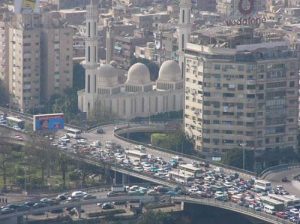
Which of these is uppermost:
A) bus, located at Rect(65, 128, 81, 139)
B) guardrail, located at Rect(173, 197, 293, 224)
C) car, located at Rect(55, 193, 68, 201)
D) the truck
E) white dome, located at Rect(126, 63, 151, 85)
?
white dome, located at Rect(126, 63, 151, 85)

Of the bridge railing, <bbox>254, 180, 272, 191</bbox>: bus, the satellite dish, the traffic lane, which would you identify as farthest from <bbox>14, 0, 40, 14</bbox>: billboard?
<bbox>254, 180, 272, 191</bbox>: bus

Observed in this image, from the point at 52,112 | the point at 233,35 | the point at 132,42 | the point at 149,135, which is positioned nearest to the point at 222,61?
the point at 233,35

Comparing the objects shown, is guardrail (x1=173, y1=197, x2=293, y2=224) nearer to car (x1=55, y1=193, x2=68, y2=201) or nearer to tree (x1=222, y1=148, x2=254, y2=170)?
car (x1=55, y1=193, x2=68, y2=201)

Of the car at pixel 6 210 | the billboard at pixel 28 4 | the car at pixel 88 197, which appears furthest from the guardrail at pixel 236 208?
the billboard at pixel 28 4

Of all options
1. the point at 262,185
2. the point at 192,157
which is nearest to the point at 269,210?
the point at 262,185

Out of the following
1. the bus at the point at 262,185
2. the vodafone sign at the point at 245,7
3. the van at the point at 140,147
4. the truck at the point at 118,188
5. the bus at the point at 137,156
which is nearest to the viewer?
the truck at the point at 118,188

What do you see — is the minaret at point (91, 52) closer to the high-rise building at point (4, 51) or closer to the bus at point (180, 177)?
the high-rise building at point (4, 51)

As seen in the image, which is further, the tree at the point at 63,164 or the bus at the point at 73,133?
the bus at the point at 73,133
